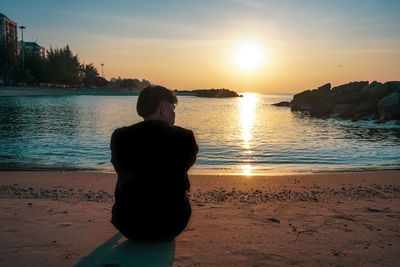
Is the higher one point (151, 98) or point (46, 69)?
point (46, 69)

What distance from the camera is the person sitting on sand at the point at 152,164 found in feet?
9.59

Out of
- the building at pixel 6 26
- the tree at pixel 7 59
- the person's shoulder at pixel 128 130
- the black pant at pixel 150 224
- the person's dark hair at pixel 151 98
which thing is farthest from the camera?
the building at pixel 6 26

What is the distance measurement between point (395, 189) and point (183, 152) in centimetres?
535

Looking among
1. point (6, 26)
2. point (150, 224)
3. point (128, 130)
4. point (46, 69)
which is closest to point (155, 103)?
point (128, 130)

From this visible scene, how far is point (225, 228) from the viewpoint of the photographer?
13.4 feet

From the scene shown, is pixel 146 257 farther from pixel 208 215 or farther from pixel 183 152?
pixel 208 215

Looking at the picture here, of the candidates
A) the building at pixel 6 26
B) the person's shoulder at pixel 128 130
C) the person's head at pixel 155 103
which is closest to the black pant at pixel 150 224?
the person's shoulder at pixel 128 130

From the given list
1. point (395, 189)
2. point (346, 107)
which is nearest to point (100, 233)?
point (395, 189)

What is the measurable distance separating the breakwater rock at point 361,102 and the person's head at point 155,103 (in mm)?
31213

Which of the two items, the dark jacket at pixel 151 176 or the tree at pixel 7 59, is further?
the tree at pixel 7 59

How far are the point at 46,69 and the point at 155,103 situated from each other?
102152 millimetres

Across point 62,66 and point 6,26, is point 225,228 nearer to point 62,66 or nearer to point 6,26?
point 62,66

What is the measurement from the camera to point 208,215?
465 cm

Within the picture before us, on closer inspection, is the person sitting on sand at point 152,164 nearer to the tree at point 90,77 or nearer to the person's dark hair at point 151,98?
the person's dark hair at point 151,98
